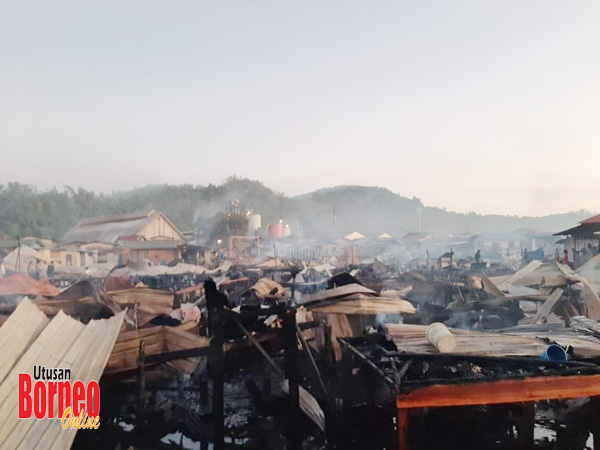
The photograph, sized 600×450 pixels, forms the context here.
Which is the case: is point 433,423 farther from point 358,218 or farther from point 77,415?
point 358,218

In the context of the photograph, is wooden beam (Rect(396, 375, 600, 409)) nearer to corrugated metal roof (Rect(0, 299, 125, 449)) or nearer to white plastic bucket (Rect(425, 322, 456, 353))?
white plastic bucket (Rect(425, 322, 456, 353))

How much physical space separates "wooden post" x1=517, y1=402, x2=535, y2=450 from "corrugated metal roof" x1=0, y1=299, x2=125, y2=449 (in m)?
6.37

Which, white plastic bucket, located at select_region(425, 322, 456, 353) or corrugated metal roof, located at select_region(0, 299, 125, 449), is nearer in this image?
corrugated metal roof, located at select_region(0, 299, 125, 449)

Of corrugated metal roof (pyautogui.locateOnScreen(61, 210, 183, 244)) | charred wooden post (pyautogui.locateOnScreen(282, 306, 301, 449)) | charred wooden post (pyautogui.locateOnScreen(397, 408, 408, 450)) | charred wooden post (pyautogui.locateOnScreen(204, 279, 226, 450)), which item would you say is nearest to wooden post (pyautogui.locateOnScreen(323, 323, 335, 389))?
charred wooden post (pyautogui.locateOnScreen(282, 306, 301, 449))

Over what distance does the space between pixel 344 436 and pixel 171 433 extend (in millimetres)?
3209

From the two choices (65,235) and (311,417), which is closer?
(311,417)

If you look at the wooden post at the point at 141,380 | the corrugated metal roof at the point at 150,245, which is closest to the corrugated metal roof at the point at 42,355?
the wooden post at the point at 141,380

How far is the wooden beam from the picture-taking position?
417 centimetres

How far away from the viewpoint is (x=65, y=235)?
1829 inches

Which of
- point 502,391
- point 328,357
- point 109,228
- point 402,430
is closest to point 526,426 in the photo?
point 502,391

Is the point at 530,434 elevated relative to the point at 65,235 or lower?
lower

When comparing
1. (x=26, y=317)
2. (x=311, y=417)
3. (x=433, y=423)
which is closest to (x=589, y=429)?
(x=433, y=423)

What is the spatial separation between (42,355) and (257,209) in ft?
327

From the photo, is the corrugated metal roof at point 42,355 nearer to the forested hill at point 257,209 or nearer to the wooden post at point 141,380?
the wooden post at point 141,380
